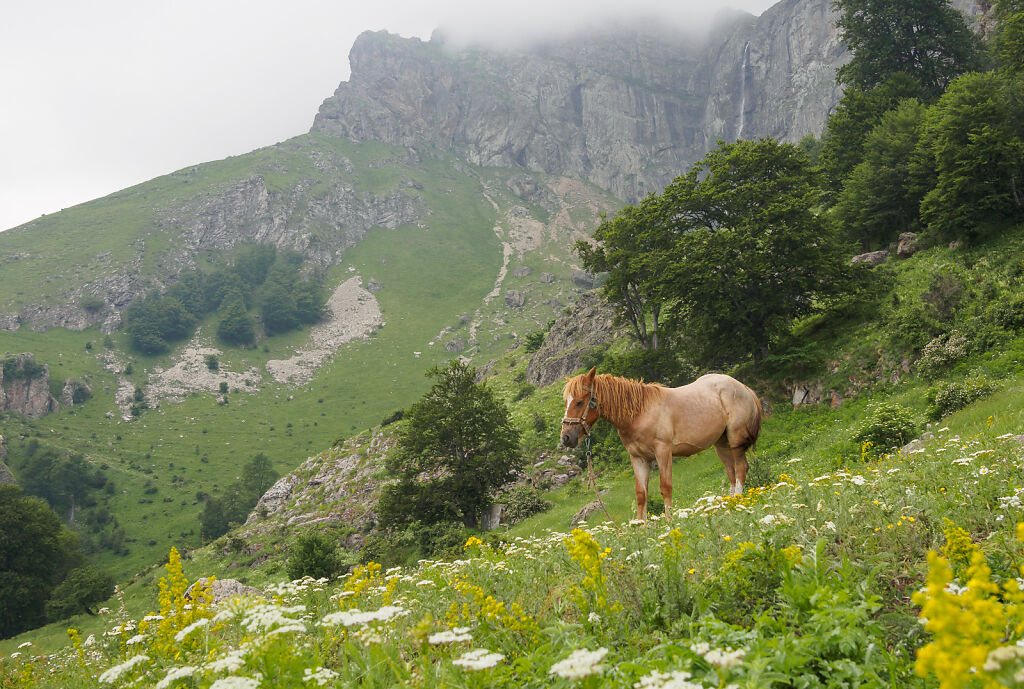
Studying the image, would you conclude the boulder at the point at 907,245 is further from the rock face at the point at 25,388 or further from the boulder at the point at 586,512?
the rock face at the point at 25,388

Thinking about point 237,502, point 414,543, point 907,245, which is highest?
point 907,245

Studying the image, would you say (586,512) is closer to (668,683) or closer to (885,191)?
(668,683)

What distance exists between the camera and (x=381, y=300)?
175m

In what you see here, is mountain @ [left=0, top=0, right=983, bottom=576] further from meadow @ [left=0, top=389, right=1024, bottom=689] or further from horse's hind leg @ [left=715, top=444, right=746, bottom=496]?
meadow @ [left=0, top=389, right=1024, bottom=689]

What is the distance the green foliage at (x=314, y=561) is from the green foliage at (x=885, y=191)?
3417 cm

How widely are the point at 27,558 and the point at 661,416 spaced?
64358 millimetres

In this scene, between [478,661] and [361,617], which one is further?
[361,617]

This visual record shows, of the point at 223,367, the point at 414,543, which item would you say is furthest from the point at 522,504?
the point at 223,367

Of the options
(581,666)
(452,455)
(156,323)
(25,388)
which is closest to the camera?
(581,666)

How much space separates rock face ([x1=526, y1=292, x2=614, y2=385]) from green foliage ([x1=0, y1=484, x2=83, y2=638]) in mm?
52177

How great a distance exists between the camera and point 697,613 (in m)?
4.24

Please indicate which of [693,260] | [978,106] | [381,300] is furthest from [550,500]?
[381,300]

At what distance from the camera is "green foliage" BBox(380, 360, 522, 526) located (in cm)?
2661

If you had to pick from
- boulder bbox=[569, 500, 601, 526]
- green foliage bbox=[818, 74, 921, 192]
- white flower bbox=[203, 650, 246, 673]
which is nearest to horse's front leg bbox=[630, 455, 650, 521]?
white flower bbox=[203, 650, 246, 673]
